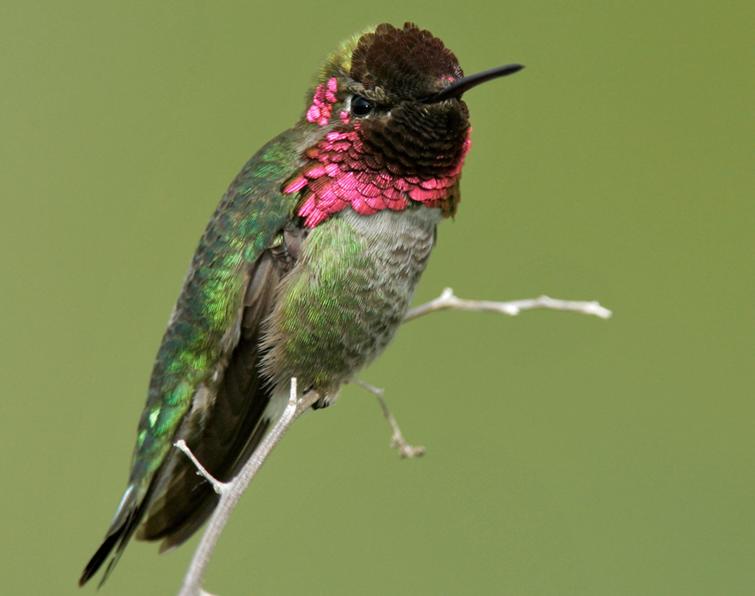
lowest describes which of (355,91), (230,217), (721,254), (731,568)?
(731,568)

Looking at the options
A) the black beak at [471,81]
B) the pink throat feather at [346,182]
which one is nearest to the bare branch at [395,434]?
the pink throat feather at [346,182]

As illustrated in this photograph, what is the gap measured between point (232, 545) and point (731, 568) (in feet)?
4.82

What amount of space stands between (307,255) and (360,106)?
352mm

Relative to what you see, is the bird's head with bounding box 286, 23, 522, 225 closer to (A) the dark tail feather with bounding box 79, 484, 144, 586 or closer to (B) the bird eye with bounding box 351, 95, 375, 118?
(B) the bird eye with bounding box 351, 95, 375, 118

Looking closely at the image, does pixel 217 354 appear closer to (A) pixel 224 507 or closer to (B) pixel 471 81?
(A) pixel 224 507

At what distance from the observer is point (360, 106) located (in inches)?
101

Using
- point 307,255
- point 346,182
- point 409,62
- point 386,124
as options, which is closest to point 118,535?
point 307,255

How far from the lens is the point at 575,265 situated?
13.0 feet

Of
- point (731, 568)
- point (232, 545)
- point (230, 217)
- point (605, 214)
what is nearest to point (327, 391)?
point (230, 217)

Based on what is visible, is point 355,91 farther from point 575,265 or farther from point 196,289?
point 575,265

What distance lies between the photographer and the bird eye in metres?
2.55

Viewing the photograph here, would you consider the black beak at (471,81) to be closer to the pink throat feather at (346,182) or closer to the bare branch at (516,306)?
the pink throat feather at (346,182)

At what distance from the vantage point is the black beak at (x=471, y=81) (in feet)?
7.59

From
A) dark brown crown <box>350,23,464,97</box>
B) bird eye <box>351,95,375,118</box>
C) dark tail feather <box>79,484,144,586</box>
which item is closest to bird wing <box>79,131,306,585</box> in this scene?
dark tail feather <box>79,484,144,586</box>
